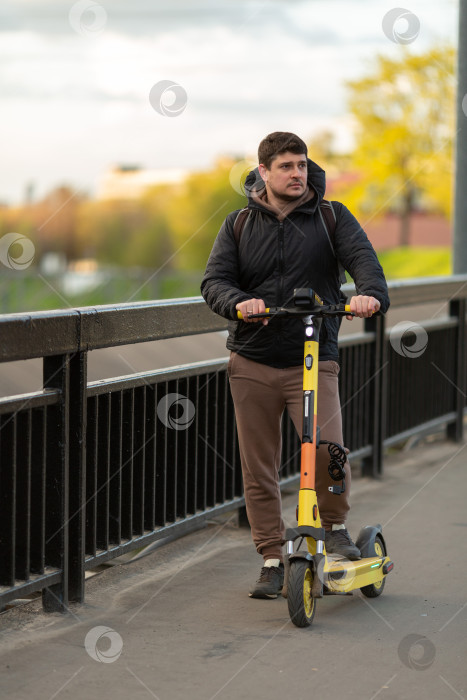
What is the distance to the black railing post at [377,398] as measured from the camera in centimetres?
768

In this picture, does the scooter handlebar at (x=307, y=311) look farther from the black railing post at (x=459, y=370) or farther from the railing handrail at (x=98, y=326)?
the black railing post at (x=459, y=370)

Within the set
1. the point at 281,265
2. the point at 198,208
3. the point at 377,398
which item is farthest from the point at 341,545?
the point at 198,208

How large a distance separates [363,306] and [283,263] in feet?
1.81

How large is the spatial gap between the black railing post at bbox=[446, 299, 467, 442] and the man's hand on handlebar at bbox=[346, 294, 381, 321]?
5.02 m

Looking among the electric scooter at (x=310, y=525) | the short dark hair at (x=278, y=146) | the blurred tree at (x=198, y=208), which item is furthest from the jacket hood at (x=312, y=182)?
the blurred tree at (x=198, y=208)

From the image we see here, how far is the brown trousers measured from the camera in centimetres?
482

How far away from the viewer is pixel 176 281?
3700 centimetres

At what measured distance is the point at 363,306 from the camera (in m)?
4.31

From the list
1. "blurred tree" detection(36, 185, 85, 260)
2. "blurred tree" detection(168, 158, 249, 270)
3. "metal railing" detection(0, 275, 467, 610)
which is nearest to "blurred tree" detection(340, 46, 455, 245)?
"blurred tree" detection(168, 158, 249, 270)

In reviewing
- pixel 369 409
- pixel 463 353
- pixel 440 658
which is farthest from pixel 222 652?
pixel 463 353

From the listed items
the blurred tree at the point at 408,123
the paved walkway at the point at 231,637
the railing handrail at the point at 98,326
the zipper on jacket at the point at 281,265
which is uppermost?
the blurred tree at the point at 408,123

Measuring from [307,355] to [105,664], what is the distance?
55.1 inches

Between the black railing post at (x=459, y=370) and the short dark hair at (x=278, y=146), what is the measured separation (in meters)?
4.76

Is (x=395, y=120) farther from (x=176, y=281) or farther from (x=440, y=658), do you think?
(x=440, y=658)
